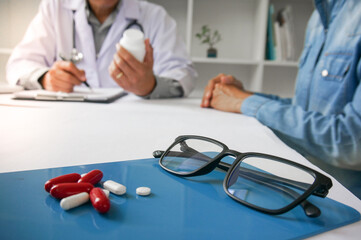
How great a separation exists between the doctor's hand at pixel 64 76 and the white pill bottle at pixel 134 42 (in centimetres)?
17

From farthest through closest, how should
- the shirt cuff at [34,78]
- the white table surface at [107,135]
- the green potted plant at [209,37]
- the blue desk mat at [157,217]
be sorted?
the green potted plant at [209,37] < the shirt cuff at [34,78] < the white table surface at [107,135] < the blue desk mat at [157,217]

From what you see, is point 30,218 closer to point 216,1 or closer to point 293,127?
point 293,127

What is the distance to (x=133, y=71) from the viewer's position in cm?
73

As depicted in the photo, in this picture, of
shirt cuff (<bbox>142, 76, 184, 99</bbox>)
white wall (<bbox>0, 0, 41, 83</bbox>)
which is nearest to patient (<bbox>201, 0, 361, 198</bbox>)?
shirt cuff (<bbox>142, 76, 184, 99</bbox>)

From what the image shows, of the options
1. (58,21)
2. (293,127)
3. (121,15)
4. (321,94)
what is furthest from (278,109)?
(121,15)

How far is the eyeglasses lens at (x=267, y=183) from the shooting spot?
0.63 ft

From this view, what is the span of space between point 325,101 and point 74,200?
658 millimetres

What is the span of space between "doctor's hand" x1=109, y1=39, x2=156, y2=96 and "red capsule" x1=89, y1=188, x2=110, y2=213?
1.65 feet

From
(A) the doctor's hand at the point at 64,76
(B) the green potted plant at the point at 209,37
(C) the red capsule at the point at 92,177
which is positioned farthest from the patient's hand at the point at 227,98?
(B) the green potted plant at the point at 209,37

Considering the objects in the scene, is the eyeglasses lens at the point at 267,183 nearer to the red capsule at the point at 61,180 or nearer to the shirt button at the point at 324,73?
the red capsule at the point at 61,180

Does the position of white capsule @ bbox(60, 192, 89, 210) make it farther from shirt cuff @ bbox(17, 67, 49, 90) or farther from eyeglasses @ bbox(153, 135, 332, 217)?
shirt cuff @ bbox(17, 67, 49, 90)

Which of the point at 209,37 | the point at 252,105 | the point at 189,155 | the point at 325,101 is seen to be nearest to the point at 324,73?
the point at 325,101

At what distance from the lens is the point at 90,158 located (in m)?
0.29

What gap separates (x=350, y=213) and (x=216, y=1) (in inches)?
62.4
